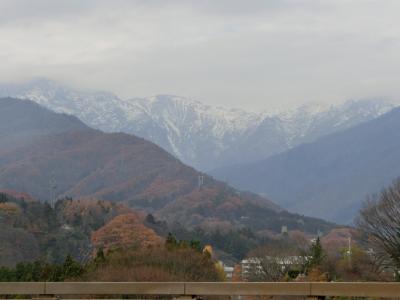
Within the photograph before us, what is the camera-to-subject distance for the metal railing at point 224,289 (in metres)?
16.5

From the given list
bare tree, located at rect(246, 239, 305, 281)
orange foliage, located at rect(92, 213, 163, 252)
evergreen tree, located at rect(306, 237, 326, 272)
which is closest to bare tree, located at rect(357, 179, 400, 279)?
evergreen tree, located at rect(306, 237, 326, 272)

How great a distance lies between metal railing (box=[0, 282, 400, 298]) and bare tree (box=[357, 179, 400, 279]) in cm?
3639

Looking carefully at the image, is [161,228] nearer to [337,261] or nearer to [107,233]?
[107,233]

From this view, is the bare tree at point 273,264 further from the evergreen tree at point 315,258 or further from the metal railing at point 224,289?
the metal railing at point 224,289

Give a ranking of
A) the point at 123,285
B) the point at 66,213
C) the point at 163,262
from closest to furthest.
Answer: the point at 123,285 → the point at 163,262 → the point at 66,213

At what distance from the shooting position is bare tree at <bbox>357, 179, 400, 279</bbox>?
184ft

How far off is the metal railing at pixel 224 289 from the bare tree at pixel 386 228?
36.4m

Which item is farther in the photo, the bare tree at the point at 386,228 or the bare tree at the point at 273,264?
the bare tree at the point at 273,264

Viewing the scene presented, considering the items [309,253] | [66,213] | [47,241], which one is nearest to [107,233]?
[47,241]

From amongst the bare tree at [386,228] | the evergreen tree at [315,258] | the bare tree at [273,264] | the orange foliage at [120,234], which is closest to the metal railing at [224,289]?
the bare tree at [386,228]

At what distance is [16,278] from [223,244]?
421 feet

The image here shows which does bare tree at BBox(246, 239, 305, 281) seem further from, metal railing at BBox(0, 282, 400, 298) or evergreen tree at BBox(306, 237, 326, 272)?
metal railing at BBox(0, 282, 400, 298)

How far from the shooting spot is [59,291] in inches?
707

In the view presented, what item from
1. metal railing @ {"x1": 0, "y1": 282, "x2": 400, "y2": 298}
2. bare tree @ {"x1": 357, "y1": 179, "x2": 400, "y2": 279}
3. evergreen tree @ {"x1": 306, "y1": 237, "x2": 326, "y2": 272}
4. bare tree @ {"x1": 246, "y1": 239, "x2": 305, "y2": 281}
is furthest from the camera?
bare tree @ {"x1": 246, "y1": 239, "x2": 305, "y2": 281}
